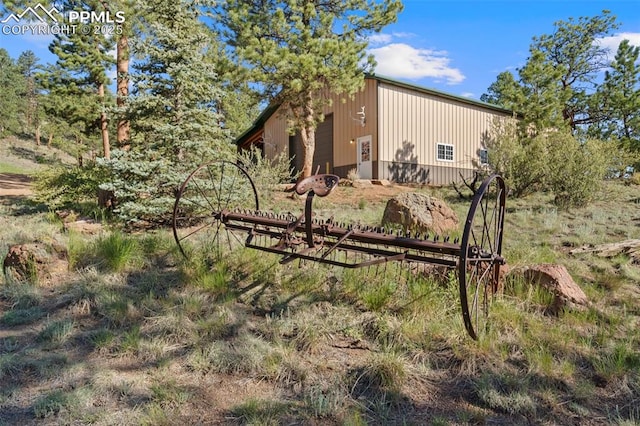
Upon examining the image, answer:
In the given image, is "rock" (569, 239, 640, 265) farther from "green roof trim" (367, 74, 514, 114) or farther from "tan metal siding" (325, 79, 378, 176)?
"green roof trim" (367, 74, 514, 114)

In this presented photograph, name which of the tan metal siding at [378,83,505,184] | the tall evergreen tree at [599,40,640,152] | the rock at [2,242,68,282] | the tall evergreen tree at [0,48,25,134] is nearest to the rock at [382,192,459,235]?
the rock at [2,242,68,282]

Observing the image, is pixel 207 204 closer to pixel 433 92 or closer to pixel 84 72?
pixel 84 72

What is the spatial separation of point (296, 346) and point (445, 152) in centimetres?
1475

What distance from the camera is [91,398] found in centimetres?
256

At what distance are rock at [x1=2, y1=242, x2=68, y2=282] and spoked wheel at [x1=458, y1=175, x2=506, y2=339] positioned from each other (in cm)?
456

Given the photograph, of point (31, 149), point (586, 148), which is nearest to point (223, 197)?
point (586, 148)

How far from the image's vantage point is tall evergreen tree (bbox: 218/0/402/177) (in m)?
11.3

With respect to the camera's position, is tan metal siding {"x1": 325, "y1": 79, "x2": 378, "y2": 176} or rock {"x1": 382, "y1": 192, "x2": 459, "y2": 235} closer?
rock {"x1": 382, "y1": 192, "x2": 459, "y2": 235}

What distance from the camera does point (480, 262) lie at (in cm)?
303

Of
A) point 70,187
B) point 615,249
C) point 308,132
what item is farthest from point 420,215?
point 308,132

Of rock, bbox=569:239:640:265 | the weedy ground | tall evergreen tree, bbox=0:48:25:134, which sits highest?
tall evergreen tree, bbox=0:48:25:134

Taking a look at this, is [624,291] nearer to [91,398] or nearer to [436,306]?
[436,306]

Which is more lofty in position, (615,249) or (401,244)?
(401,244)

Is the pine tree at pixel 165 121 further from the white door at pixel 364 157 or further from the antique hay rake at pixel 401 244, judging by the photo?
the white door at pixel 364 157
